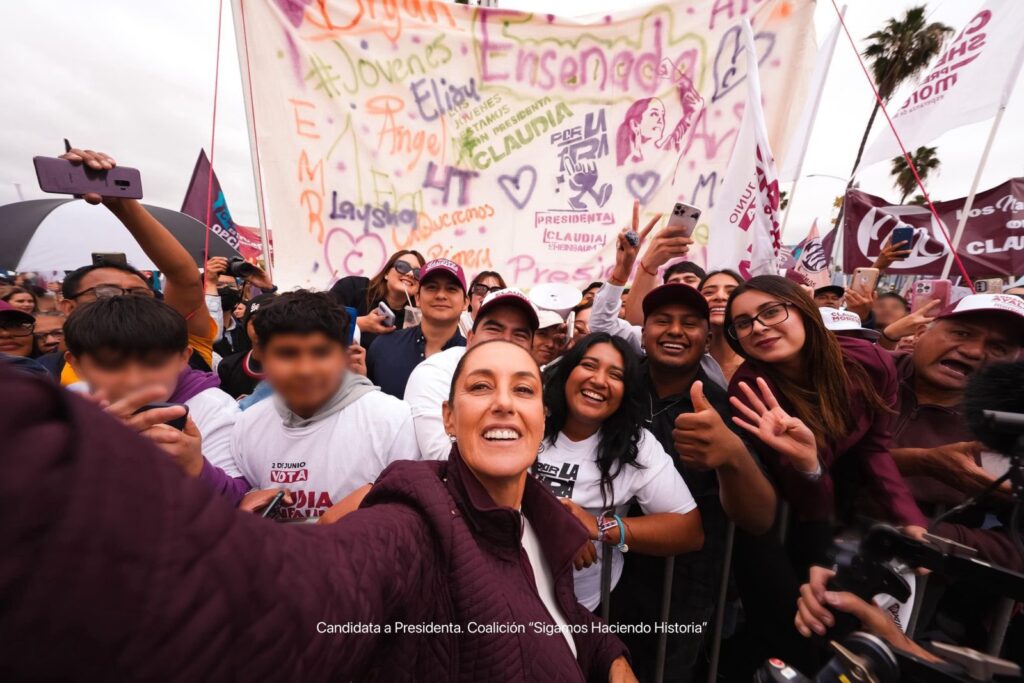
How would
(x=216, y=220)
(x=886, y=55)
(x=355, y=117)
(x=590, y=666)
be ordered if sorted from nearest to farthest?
(x=590, y=666) → (x=355, y=117) → (x=216, y=220) → (x=886, y=55)

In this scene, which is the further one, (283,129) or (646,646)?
(283,129)

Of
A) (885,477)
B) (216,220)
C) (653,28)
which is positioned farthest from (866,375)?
(216,220)

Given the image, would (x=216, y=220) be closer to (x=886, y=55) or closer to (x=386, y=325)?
(x=386, y=325)

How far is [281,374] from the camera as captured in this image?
63.3 inches

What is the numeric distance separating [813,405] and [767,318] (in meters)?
0.42

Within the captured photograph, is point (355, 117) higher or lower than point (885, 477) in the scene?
higher

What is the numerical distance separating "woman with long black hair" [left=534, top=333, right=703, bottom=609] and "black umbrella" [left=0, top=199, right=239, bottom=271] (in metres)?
4.65

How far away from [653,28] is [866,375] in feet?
10.6

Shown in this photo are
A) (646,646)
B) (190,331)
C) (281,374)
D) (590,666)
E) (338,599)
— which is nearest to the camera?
(338,599)

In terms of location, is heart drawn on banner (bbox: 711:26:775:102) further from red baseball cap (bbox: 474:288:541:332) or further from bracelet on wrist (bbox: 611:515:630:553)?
bracelet on wrist (bbox: 611:515:630:553)

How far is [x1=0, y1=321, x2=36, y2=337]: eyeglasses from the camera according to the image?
2.69 meters

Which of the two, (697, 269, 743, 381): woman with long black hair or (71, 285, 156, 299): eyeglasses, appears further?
(697, 269, 743, 381): woman with long black hair

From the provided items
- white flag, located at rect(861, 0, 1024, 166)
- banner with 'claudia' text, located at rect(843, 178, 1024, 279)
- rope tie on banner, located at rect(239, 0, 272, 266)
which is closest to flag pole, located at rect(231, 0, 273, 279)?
rope tie on banner, located at rect(239, 0, 272, 266)

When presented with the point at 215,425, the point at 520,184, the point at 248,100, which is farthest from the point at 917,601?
the point at 248,100
